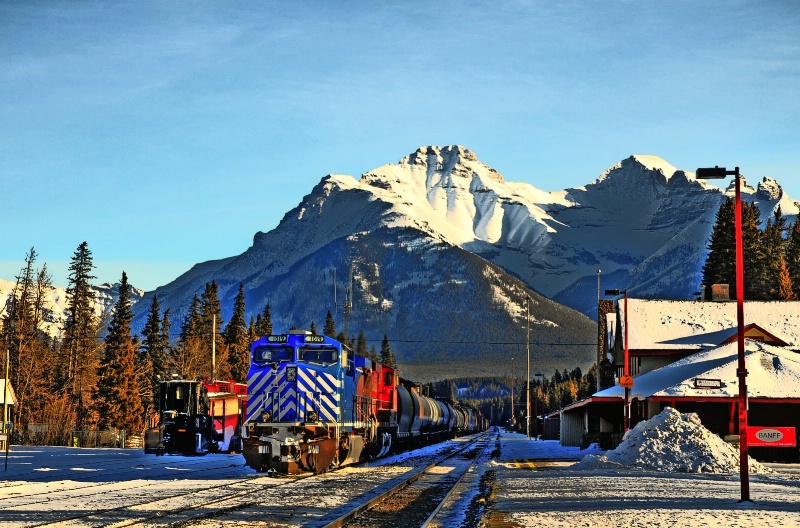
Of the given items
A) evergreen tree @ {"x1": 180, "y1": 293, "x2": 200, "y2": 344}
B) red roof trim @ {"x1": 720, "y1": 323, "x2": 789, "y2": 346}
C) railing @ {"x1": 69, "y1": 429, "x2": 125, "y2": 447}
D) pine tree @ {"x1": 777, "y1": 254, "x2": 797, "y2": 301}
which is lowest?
railing @ {"x1": 69, "y1": 429, "x2": 125, "y2": 447}

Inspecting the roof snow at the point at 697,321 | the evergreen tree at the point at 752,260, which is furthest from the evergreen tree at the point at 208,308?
the roof snow at the point at 697,321

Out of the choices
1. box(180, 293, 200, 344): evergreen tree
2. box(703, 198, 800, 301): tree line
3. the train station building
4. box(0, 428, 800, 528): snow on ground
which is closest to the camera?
box(0, 428, 800, 528): snow on ground

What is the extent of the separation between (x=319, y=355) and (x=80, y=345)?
74.6 meters

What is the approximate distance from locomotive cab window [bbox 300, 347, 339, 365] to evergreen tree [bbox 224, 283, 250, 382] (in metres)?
93.7

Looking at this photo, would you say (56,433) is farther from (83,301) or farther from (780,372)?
(780,372)

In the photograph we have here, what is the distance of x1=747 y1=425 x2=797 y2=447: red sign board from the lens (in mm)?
52531

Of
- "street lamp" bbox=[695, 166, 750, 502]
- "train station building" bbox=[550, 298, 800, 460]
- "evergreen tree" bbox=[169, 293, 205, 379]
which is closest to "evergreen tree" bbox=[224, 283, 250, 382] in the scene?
"evergreen tree" bbox=[169, 293, 205, 379]

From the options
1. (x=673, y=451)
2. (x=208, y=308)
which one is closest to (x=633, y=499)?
(x=673, y=451)

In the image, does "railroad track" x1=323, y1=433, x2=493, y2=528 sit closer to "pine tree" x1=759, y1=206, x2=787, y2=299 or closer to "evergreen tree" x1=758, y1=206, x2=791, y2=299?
"evergreen tree" x1=758, y1=206, x2=791, y2=299

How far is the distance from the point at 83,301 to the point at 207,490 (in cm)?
8684

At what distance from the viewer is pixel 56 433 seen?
8706 cm

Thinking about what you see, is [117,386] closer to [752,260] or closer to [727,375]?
[727,375]

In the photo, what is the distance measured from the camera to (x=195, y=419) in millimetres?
57875

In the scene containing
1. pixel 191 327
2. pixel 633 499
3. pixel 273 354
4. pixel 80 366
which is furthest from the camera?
pixel 191 327
